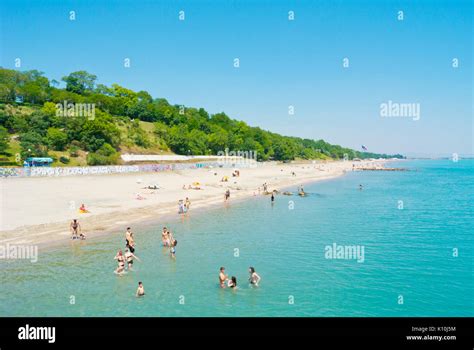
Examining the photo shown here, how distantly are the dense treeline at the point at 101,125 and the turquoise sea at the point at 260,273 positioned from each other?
2194 inches

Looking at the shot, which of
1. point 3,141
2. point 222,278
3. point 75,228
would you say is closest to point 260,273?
point 222,278

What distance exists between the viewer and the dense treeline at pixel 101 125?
272 feet

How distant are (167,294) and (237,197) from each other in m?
38.5

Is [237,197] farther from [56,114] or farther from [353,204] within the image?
[56,114]

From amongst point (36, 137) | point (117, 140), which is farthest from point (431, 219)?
point (117, 140)

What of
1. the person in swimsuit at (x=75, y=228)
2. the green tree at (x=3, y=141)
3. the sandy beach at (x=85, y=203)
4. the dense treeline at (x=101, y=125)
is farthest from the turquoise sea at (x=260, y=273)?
the dense treeline at (x=101, y=125)

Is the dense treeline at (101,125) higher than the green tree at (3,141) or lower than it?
higher

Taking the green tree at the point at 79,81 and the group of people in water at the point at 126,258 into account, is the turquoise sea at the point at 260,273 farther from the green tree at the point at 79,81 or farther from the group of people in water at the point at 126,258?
the green tree at the point at 79,81

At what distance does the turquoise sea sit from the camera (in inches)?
674

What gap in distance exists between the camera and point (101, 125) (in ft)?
295

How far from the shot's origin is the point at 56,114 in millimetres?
93875

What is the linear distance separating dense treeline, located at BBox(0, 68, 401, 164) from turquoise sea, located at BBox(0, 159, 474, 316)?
55720 mm

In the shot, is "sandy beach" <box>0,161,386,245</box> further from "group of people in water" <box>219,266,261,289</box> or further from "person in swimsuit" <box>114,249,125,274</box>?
"group of people in water" <box>219,266,261,289</box>

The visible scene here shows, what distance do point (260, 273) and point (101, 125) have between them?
78.4 metres
